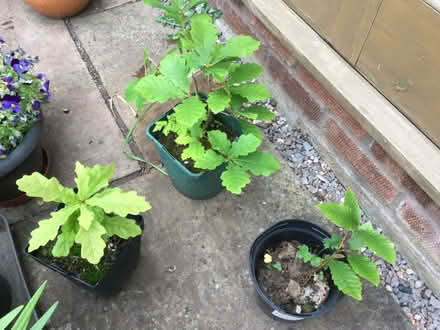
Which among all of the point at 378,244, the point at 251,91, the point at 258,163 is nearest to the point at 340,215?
the point at 378,244

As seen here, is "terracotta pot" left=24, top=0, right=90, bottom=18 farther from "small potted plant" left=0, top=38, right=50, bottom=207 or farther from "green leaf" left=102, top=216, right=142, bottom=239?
"green leaf" left=102, top=216, right=142, bottom=239

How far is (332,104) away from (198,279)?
1.20 metres

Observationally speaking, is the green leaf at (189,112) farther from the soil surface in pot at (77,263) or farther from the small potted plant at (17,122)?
the small potted plant at (17,122)

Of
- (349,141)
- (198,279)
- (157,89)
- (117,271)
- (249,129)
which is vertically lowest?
(198,279)

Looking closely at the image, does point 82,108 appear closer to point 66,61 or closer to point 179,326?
point 66,61

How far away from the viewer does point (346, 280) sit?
1368mm

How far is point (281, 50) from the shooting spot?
228 centimetres

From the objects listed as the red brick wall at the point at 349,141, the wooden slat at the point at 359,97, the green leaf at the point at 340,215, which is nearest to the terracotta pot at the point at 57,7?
the red brick wall at the point at 349,141

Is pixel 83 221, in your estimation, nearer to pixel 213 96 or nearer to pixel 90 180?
pixel 90 180

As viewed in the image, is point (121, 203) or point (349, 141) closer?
point (121, 203)

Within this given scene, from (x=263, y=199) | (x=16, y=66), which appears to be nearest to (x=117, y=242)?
(x=263, y=199)

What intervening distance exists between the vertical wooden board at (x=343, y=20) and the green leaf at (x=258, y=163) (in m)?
0.78

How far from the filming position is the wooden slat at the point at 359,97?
165 cm

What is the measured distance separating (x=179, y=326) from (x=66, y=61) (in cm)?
200
